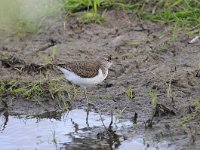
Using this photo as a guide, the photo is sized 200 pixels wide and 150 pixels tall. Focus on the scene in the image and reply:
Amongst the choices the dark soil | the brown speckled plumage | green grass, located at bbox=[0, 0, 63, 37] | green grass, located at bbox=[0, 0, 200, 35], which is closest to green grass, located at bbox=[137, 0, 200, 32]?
green grass, located at bbox=[0, 0, 200, 35]

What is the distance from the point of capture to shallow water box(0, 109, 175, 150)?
600cm

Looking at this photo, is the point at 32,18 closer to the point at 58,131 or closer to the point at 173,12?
the point at 173,12

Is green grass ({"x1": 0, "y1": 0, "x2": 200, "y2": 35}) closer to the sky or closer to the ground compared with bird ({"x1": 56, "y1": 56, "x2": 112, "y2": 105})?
closer to the sky

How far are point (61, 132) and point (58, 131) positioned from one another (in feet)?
0.14

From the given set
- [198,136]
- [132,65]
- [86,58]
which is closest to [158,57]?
[132,65]

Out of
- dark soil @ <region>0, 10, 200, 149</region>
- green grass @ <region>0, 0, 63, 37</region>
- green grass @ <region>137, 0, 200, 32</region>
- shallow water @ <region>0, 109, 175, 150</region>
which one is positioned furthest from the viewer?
green grass @ <region>0, 0, 63, 37</region>

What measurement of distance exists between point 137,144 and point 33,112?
185 centimetres

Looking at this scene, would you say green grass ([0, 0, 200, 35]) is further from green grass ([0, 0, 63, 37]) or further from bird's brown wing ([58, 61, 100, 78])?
bird's brown wing ([58, 61, 100, 78])

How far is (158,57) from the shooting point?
27.2ft

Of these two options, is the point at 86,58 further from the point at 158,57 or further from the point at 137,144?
the point at 137,144

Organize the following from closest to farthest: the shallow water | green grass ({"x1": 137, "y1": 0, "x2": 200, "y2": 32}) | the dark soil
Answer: the shallow water, the dark soil, green grass ({"x1": 137, "y1": 0, "x2": 200, "y2": 32})

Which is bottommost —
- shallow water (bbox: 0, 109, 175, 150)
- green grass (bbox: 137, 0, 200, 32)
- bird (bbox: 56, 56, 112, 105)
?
shallow water (bbox: 0, 109, 175, 150)

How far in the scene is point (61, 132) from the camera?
6.45 m

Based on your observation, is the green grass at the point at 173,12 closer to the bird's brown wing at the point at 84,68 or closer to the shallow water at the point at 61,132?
the bird's brown wing at the point at 84,68
